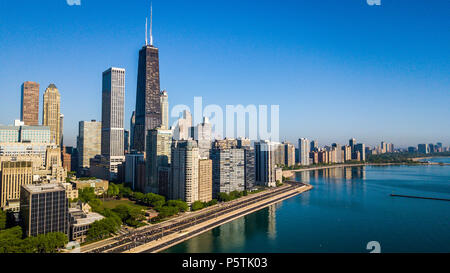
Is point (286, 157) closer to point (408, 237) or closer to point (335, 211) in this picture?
point (335, 211)

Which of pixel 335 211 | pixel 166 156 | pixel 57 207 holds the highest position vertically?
pixel 166 156

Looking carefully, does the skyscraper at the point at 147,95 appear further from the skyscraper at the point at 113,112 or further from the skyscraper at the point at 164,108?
the skyscraper at the point at 164,108

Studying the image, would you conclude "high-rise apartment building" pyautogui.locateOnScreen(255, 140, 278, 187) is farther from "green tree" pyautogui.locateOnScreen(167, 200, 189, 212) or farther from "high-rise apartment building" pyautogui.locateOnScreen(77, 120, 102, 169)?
"high-rise apartment building" pyautogui.locateOnScreen(77, 120, 102, 169)

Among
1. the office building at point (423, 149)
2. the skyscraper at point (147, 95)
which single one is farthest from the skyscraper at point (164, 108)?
the office building at point (423, 149)

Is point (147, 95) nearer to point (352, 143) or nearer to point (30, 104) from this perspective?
point (30, 104)

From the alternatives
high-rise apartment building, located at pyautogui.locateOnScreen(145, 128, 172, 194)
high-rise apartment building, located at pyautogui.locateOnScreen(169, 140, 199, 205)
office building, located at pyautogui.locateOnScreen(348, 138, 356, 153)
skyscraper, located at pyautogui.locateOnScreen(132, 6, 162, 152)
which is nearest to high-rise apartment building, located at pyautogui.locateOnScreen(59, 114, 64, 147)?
skyscraper, located at pyautogui.locateOnScreen(132, 6, 162, 152)

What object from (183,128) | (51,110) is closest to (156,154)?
(183,128)
